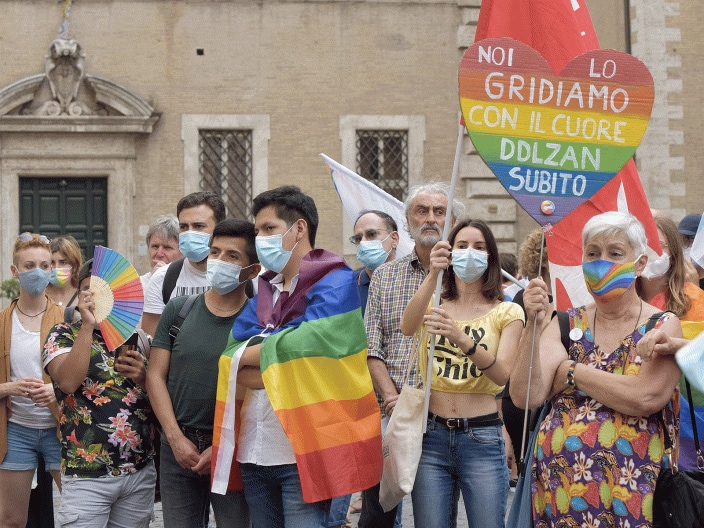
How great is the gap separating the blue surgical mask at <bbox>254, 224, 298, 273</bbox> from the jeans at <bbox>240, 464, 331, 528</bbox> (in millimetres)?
878

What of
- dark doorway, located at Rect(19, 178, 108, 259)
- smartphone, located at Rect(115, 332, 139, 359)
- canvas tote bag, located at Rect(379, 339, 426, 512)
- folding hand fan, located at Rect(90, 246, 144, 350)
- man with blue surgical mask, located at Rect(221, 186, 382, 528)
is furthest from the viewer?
dark doorway, located at Rect(19, 178, 108, 259)

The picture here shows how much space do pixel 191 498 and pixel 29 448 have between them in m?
1.44

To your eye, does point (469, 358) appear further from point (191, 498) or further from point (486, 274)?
point (191, 498)

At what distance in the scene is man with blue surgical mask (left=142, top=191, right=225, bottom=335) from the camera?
21.4ft

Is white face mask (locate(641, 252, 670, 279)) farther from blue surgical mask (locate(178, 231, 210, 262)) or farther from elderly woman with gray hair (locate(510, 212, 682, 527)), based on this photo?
blue surgical mask (locate(178, 231, 210, 262))

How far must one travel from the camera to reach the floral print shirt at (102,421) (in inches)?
218

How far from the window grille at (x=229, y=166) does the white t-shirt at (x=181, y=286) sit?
10.6m

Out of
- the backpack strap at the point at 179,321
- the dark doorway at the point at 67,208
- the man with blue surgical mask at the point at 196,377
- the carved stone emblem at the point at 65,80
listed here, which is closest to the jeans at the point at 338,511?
the man with blue surgical mask at the point at 196,377

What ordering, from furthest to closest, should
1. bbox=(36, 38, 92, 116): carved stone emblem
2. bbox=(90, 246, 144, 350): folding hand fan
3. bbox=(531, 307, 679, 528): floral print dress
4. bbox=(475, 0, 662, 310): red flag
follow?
bbox=(36, 38, 92, 116): carved stone emblem → bbox=(475, 0, 662, 310): red flag → bbox=(90, 246, 144, 350): folding hand fan → bbox=(531, 307, 679, 528): floral print dress

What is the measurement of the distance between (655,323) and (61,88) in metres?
13.6

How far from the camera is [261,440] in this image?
16.5ft

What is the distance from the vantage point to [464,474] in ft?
17.5

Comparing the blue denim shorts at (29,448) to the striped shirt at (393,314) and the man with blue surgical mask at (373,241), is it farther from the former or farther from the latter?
the man with blue surgical mask at (373,241)

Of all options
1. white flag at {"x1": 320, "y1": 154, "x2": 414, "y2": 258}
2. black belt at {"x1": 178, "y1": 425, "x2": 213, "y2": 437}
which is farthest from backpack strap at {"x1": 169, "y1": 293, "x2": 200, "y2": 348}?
white flag at {"x1": 320, "y1": 154, "x2": 414, "y2": 258}
